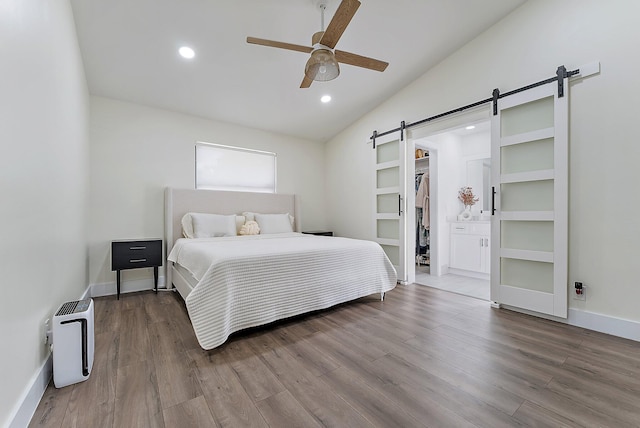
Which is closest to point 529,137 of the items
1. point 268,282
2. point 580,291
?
point 580,291

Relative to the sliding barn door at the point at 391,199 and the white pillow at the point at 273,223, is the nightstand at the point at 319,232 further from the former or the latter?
the sliding barn door at the point at 391,199

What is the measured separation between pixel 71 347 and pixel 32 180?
969 millimetres

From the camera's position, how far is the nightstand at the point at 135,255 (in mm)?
3064

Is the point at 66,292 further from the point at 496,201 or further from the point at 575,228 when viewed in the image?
the point at 575,228

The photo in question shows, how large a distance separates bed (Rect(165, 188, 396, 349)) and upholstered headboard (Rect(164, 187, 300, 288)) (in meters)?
0.02

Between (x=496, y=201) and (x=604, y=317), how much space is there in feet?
4.23

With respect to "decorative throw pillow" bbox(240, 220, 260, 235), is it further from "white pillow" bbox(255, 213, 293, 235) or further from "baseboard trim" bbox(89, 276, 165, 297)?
"baseboard trim" bbox(89, 276, 165, 297)

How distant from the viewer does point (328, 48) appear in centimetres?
217

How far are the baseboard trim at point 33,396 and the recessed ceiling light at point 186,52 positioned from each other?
2819mm

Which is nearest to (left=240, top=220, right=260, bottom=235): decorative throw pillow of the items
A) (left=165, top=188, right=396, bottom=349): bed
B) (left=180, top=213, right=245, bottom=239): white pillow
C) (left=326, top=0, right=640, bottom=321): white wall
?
(left=165, top=188, right=396, bottom=349): bed

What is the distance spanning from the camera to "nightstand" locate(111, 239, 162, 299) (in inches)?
121

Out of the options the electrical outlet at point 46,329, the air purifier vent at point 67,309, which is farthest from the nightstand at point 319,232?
the electrical outlet at point 46,329

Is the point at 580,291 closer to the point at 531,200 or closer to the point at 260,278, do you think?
the point at 531,200

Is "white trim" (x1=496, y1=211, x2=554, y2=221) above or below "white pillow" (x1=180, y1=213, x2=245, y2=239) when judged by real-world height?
above
